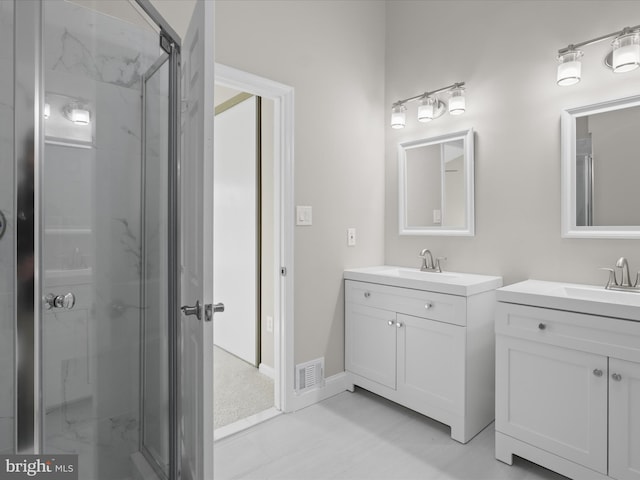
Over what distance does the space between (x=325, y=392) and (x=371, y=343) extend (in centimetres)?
46

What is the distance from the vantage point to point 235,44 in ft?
6.62

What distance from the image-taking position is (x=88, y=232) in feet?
3.94

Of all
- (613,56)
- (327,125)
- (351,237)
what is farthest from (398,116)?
(613,56)

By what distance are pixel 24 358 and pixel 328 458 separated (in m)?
1.43

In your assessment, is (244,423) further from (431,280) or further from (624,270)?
(624,270)

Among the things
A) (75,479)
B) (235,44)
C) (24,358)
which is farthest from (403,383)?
(235,44)

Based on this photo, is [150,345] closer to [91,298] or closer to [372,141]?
[91,298]

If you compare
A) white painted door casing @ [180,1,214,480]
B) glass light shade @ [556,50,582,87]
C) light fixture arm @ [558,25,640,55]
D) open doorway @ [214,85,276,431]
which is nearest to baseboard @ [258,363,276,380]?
open doorway @ [214,85,276,431]

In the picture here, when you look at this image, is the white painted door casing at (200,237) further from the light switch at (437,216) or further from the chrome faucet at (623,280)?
the chrome faucet at (623,280)

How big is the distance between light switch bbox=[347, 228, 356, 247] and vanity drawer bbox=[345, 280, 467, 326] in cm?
28

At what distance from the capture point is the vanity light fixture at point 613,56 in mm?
1646

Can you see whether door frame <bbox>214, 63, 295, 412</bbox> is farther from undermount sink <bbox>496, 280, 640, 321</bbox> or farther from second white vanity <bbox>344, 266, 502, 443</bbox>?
undermount sink <bbox>496, 280, 640, 321</bbox>

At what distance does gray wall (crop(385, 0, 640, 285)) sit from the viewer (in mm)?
1886

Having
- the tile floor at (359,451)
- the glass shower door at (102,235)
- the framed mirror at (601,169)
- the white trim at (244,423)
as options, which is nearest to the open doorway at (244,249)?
the white trim at (244,423)
